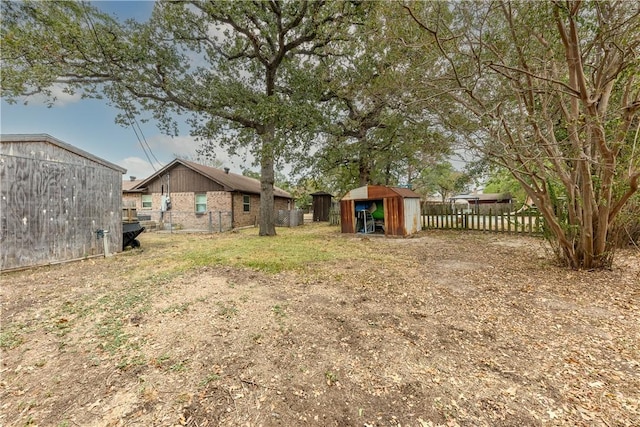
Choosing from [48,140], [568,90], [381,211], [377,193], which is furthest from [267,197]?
[568,90]

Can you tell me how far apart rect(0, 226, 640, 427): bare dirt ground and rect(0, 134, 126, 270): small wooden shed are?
129 cm

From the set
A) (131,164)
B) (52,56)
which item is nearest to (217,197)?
(52,56)

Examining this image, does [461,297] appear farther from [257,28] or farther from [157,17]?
[157,17]

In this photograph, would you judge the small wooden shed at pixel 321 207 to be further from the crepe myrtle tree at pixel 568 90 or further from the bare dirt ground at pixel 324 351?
the bare dirt ground at pixel 324 351

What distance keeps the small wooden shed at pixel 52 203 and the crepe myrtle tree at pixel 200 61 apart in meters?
4.65

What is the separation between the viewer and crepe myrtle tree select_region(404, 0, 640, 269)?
13.1ft

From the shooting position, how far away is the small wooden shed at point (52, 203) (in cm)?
568

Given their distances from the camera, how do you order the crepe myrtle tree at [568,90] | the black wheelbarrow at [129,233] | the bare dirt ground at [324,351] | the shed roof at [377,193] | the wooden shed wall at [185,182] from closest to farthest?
the bare dirt ground at [324,351] → the crepe myrtle tree at [568,90] → the black wheelbarrow at [129,233] → the shed roof at [377,193] → the wooden shed wall at [185,182]

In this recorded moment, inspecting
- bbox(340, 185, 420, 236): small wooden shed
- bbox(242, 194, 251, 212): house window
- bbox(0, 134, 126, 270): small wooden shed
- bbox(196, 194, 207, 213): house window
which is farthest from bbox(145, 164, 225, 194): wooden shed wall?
bbox(0, 134, 126, 270): small wooden shed

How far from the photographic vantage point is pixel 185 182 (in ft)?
54.0

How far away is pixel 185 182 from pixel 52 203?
10.5 metres

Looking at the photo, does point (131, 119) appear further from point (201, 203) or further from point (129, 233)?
point (129, 233)

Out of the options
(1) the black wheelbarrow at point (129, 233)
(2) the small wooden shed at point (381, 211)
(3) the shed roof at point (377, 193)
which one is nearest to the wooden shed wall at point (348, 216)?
(2) the small wooden shed at point (381, 211)

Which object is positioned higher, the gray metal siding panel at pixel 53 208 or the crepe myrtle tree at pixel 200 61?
the crepe myrtle tree at pixel 200 61
